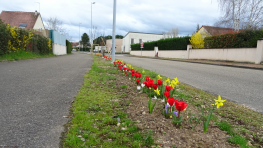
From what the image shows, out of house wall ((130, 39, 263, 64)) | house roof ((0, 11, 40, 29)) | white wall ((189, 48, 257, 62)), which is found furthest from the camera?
house roof ((0, 11, 40, 29))

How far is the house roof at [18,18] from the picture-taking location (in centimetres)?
3319

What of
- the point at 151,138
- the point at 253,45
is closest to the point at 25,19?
the point at 253,45

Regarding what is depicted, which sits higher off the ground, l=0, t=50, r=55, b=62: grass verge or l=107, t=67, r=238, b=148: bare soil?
l=0, t=50, r=55, b=62: grass verge

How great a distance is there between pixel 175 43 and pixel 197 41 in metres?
4.97

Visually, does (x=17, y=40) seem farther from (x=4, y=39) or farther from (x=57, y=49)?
(x=57, y=49)

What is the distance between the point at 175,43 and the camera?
2547 cm

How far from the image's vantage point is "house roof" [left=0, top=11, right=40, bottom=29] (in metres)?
33.2

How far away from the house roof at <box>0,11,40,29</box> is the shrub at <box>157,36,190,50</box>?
84.6 feet

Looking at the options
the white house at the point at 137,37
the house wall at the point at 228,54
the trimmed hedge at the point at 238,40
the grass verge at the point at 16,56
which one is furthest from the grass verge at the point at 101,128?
the white house at the point at 137,37

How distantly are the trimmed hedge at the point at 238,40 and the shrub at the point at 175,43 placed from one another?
4798 mm

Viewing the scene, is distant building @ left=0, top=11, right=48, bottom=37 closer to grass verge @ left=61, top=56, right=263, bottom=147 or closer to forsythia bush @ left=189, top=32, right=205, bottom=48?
forsythia bush @ left=189, top=32, right=205, bottom=48

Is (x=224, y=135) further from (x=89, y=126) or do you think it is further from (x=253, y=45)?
(x=253, y=45)

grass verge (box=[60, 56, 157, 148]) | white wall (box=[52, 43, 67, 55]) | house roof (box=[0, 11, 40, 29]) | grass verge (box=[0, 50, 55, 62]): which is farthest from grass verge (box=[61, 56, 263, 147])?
house roof (box=[0, 11, 40, 29])

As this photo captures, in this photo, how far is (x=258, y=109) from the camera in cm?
336
